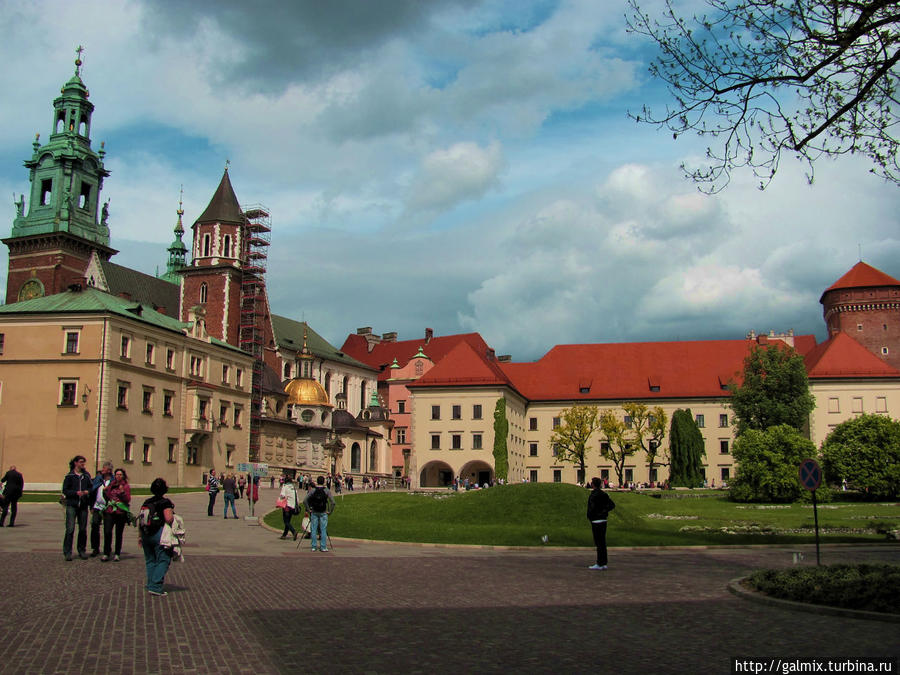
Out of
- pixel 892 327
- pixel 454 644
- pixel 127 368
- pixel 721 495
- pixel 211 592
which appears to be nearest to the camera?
pixel 454 644

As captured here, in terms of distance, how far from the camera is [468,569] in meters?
18.1

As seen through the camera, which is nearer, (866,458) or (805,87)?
(805,87)

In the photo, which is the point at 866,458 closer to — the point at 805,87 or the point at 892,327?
the point at 892,327

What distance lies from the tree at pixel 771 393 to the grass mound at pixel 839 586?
2418 inches

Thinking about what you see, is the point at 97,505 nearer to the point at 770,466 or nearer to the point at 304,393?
the point at 770,466

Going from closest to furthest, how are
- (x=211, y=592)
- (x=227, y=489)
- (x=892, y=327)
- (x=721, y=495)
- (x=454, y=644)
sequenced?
(x=454, y=644)
(x=211, y=592)
(x=227, y=489)
(x=721, y=495)
(x=892, y=327)

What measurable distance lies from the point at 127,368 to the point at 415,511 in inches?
1261

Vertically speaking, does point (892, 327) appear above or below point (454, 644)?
above

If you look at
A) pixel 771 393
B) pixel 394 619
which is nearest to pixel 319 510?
pixel 394 619

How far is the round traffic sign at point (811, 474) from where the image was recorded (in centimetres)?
1795

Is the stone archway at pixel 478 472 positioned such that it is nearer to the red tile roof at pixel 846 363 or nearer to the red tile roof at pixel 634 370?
the red tile roof at pixel 634 370

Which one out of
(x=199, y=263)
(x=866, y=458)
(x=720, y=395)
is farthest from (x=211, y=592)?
(x=199, y=263)

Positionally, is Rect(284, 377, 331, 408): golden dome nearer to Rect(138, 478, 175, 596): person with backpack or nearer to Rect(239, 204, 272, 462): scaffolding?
Rect(239, 204, 272, 462): scaffolding

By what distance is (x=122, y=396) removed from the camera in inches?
2280
